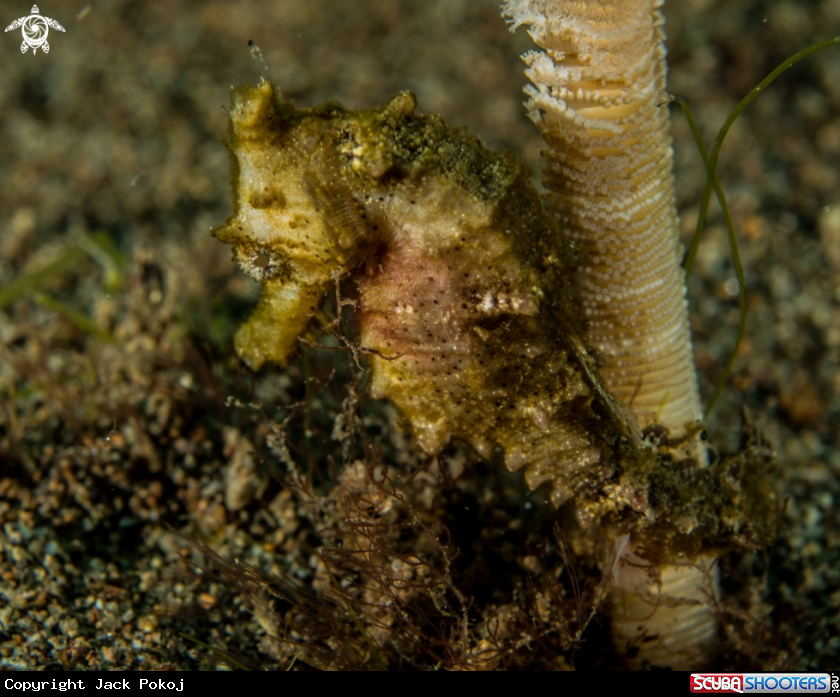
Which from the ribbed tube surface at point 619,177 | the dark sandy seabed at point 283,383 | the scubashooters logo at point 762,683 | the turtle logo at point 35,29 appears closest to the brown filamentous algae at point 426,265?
the ribbed tube surface at point 619,177

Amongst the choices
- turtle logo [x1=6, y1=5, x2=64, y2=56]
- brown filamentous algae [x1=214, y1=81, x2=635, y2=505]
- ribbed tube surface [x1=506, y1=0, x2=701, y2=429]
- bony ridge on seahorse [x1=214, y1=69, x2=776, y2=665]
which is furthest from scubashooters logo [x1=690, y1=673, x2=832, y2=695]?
turtle logo [x1=6, y1=5, x2=64, y2=56]

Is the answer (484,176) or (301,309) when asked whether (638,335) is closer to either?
(484,176)

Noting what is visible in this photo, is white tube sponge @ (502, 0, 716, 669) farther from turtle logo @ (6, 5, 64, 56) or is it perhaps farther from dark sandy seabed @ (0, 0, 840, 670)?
turtle logo @ (6, 5, 64, 56)

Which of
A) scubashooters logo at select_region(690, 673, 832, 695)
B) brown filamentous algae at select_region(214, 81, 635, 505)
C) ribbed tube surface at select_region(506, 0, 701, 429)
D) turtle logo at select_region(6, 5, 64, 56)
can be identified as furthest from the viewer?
turtle logo at select_region(6, 5, 64, 56)

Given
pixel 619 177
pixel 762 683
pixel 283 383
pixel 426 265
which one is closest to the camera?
pixel 426 265

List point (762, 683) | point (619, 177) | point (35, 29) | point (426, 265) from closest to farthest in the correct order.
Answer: point (426, 265), point (619, 177), point (762, 683), point (35, 29)

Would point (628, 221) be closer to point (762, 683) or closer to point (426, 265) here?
point (426, 265)

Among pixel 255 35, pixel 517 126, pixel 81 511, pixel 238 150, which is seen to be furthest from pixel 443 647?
pixel 255 35

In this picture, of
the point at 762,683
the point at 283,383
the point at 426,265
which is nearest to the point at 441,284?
the point at 426,265
